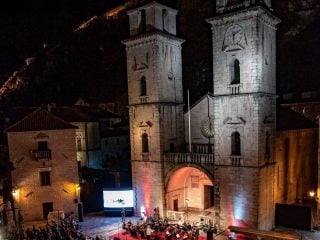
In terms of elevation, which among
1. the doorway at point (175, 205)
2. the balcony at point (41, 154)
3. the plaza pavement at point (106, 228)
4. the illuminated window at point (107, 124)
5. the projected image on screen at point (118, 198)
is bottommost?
the plaza pavement at point (106, 228)

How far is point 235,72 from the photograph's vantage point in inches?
968

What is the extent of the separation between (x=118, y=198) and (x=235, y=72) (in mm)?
16153

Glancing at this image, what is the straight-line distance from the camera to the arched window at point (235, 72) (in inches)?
957

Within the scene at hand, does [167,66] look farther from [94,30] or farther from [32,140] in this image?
[94,30]

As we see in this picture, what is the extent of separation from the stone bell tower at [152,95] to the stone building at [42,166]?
6.22 m

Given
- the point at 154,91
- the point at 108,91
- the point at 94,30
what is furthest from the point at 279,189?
the point at 94,30

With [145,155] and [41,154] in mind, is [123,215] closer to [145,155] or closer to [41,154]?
[145,155]

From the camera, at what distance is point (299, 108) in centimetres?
3456

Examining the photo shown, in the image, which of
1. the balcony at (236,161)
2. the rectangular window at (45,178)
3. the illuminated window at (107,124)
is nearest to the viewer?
the balcony at (236,161)

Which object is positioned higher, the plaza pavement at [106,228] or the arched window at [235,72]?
the arched window at [235,72]

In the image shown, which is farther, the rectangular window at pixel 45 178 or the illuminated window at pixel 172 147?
the illuminated window at pixel 172 147

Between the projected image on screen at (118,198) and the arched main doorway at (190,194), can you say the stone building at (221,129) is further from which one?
the projected image on screen at (118,198)

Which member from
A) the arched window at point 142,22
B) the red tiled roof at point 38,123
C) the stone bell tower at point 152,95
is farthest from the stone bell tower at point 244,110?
the red tiled roof at point 38,123

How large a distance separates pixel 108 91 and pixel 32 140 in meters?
43.5
